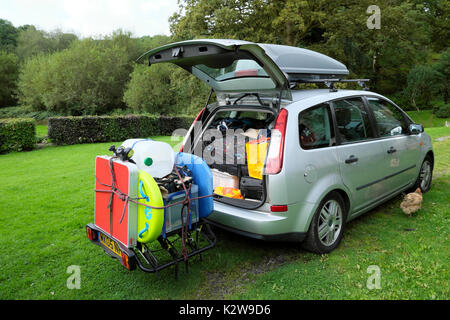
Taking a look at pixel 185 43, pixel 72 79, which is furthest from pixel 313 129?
pixel 72 79

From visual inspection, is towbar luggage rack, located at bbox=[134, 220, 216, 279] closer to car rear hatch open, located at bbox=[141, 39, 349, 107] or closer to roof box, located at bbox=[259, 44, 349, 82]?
car rear hatch open, located at bbox=[141, 39, 349, 107]

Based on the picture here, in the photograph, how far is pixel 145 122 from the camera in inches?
640

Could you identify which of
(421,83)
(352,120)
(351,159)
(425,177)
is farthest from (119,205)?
(421,83)

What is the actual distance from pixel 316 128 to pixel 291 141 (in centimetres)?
48

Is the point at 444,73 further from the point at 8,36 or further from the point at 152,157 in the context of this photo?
the point at 8,36

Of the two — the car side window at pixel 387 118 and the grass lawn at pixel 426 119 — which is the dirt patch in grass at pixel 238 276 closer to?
the car side window at pixel 387 118

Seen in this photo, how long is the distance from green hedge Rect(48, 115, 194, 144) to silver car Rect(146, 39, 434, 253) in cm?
1132

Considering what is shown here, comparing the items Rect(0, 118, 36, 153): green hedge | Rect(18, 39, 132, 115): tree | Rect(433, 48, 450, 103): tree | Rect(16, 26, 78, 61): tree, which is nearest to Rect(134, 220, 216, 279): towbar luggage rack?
Rect(0, 118, 36, 153): green hedge

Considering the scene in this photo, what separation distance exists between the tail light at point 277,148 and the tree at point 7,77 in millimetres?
44665

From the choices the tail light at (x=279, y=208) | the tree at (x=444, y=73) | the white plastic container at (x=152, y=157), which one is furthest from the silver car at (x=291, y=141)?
the tree at (x=444, y=73)

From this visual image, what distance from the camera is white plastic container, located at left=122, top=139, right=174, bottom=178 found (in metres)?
2.93

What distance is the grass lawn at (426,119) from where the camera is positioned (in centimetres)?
2542

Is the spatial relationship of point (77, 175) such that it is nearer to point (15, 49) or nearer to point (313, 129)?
point (313, 129)

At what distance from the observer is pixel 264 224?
3.04 m
